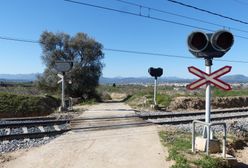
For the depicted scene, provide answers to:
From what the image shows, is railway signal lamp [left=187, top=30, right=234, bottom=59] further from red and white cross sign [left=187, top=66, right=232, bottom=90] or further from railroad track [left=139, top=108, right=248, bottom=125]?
railroad track [left=139, top=108, right=248, bottom=125]

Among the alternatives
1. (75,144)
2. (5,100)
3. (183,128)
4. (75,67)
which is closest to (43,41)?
(75,67)

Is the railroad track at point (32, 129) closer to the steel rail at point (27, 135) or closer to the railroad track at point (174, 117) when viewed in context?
the steel rail at point (27, 135)

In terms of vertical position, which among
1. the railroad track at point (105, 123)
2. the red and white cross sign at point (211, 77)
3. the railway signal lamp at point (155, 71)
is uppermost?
the railway signal lamp at point (155, 71)

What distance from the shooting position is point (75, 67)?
3675 centimetres

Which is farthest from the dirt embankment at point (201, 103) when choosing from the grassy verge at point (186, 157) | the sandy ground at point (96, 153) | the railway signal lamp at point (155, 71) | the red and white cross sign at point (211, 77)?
the red and white cross sign at point (211, 77)

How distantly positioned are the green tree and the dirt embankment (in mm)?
14567

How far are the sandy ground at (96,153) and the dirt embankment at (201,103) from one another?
12661 mm

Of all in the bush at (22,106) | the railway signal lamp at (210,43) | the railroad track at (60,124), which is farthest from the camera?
the bush at (22,106)

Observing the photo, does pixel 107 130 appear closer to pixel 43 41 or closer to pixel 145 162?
pixel 145 162

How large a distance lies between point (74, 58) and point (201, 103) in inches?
680

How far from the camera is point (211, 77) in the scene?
8.86 m

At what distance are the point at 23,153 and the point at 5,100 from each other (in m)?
11.7

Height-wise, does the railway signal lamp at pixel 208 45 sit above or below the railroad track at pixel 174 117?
above

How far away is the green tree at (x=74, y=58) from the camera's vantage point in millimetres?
36750
